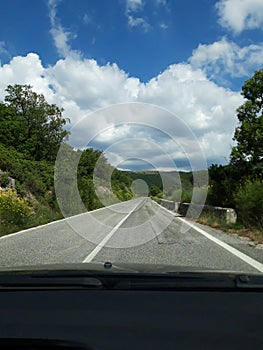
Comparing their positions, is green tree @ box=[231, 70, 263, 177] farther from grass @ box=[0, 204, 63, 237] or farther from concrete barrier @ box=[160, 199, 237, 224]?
grass @ box=[0, 204, 63, 237]

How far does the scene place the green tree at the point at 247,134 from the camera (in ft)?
73.0

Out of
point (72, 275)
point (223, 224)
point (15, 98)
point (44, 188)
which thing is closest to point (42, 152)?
point (15, 98)

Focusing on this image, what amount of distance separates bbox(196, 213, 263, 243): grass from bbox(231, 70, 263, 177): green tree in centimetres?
339

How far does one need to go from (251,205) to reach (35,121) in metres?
36.4

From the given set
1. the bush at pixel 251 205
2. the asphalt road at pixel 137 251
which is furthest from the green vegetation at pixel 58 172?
the asphalt road at pixel 137 251

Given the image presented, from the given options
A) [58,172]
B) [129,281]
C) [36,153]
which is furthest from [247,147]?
[36,153]

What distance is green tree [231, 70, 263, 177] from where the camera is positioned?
22266mm

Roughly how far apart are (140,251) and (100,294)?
8445 mm

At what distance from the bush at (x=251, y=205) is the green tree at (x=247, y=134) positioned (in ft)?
16.6

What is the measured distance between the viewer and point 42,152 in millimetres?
46656

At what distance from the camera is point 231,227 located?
1738 cm

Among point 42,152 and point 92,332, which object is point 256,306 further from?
point 42,152

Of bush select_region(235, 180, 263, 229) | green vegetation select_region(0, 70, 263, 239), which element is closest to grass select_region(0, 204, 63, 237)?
green vegetation select_region(0, 70, 263, 239)

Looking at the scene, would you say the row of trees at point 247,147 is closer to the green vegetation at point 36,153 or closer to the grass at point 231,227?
the grass at point 231,227
